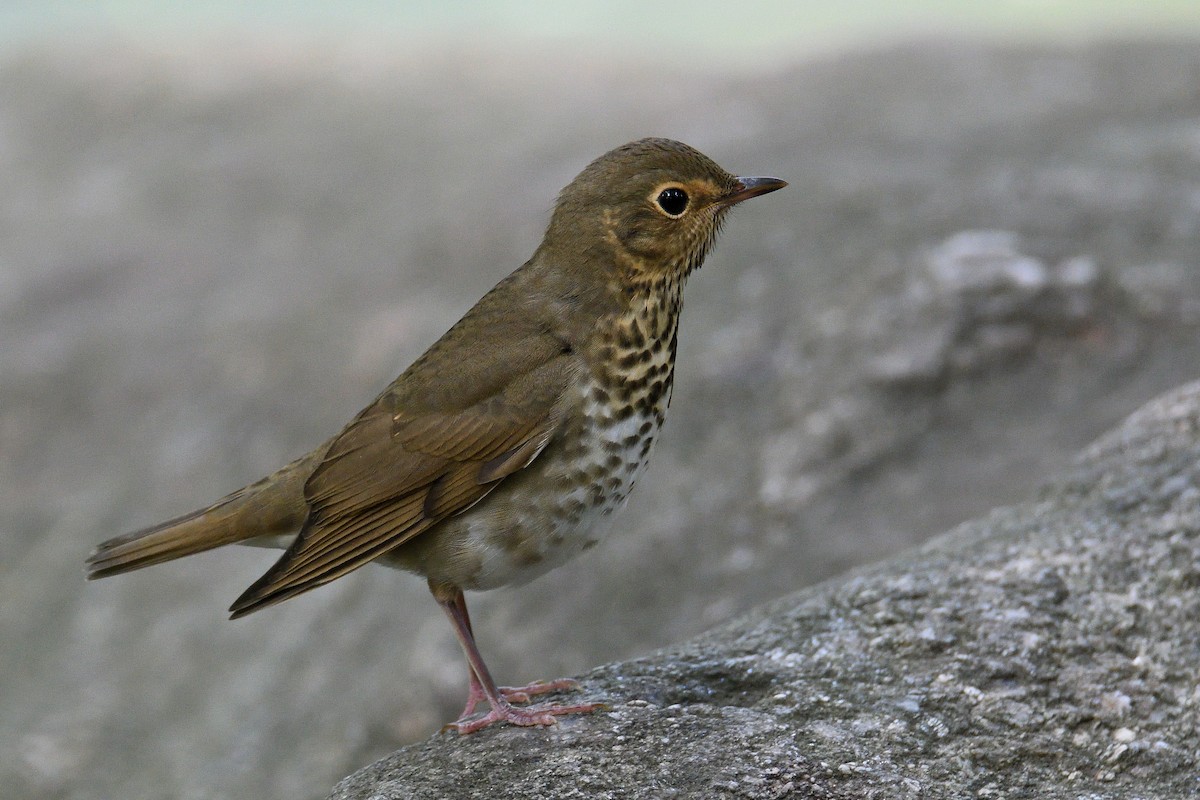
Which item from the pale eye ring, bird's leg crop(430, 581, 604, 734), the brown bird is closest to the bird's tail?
the brown bird

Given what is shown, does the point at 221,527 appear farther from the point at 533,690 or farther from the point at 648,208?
the point at 648,208

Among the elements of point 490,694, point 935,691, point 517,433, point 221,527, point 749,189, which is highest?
point 749,189

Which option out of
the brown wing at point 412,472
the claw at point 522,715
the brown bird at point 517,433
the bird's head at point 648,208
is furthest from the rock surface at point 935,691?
the bird's head at point 648,208

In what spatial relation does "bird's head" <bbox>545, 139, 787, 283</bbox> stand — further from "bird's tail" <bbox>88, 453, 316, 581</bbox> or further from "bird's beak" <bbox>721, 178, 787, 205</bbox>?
"bird's tail" <bbox>88, 453, 316, 581</bbox>

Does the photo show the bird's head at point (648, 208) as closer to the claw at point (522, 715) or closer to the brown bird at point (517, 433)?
the brown bird at point (517, 433)

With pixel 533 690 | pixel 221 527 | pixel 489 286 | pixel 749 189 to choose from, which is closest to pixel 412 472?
pixel 221 527

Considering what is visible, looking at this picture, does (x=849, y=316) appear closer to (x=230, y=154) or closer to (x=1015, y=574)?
(x=1015, y=574)

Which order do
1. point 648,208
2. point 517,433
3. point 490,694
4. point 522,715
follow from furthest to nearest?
1. point 648,208
2. point 517,433
3. point 490,694
4. point 522,715

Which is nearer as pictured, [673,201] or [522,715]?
[522,715]
